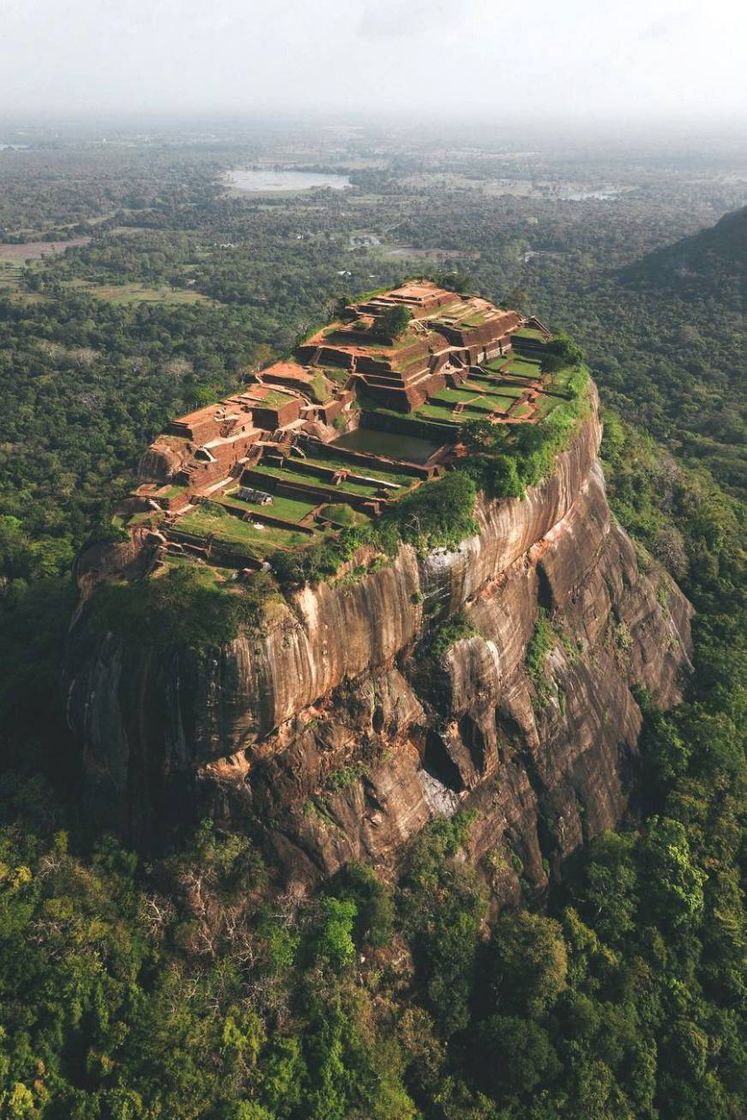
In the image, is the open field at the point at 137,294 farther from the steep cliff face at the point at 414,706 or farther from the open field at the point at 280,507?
the steep cliff face at the point at 414,706

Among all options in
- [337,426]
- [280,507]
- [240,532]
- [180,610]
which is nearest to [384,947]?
[180,610]

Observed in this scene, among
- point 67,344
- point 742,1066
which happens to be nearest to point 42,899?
point 742,1066

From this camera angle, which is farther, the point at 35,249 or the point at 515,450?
the point at 35,249

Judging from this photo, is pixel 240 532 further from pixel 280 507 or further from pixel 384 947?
pixel 384 947

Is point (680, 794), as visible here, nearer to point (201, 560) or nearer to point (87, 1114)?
point (201, 560)

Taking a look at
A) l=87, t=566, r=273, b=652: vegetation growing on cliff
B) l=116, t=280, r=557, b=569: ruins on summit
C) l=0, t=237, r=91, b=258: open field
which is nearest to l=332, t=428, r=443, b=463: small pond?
l=116, t=280, r=557, b=569: ruins on summit

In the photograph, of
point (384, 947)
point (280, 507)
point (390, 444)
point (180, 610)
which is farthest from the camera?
point (390, 444)
